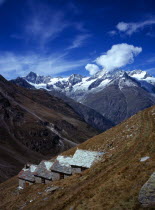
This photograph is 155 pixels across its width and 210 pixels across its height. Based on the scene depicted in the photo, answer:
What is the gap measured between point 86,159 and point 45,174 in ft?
33.3

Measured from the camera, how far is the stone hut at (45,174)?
158 feet

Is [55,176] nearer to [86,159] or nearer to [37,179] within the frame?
[37,179]

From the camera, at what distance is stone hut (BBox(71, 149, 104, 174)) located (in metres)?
45.2

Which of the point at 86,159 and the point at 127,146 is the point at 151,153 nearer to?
the point at 127,146

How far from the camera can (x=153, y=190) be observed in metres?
20.4

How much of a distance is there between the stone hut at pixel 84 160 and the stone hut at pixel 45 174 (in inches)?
183

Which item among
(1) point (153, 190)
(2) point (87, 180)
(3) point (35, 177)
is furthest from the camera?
(3) point (35, 177)

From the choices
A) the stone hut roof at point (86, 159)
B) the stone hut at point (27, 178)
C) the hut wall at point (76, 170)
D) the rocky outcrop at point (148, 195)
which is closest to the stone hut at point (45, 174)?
the stone hut at point (27, 178)

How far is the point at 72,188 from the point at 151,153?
42.6 ft

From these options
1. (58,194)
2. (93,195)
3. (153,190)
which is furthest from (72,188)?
(153,190)

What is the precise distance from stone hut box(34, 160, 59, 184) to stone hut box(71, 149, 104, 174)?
183 inches

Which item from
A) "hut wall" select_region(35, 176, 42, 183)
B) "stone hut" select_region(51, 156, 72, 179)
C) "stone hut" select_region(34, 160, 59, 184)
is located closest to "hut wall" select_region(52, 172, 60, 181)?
"stone hut" select_region(34, 160, 59, 184)

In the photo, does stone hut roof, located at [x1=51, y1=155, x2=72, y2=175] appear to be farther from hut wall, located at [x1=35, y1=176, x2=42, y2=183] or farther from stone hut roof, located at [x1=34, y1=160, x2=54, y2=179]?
hut wall, located at [x1=35, y1=176, x2=42, y2=183]

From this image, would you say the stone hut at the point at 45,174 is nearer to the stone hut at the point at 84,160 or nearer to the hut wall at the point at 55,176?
the hut wall at the point at 55,176
